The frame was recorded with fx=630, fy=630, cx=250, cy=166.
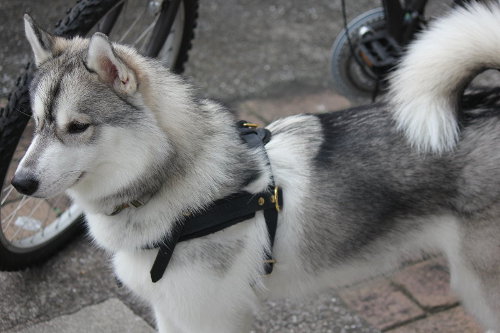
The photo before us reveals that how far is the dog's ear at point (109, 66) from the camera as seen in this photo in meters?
1.88

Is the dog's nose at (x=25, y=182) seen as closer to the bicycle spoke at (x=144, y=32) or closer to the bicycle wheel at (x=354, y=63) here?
the bicycle spoke at (x=144, y=32)

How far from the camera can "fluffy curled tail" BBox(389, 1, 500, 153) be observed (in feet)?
7.20

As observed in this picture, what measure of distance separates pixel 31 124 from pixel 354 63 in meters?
2.12

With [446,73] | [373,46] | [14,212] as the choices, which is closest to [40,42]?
[14,212]

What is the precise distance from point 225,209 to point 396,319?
4.25ft

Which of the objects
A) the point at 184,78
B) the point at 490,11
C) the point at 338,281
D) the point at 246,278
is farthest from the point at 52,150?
the point at 490,11

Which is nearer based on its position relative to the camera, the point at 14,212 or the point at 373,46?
the point at 14,212

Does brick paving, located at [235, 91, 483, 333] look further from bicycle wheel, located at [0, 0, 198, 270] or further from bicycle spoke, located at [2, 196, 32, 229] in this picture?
bicycle spoke, located at [2, 196, 32, 229]

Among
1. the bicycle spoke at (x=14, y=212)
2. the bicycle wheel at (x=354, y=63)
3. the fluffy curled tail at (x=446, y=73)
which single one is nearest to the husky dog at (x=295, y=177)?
the fluffy curled tail at (x=446, y=73)

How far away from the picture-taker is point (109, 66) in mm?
1962

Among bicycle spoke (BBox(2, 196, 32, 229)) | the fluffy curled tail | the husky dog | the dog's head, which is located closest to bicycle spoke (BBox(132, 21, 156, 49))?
bicycle spoke (BBox(2, 196, 32, 229))

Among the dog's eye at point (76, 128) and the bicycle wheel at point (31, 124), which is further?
the bicycle wheel at point (31, 124)

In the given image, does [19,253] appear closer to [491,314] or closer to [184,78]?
[184,78]

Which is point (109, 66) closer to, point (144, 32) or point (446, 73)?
point (446, 73)
